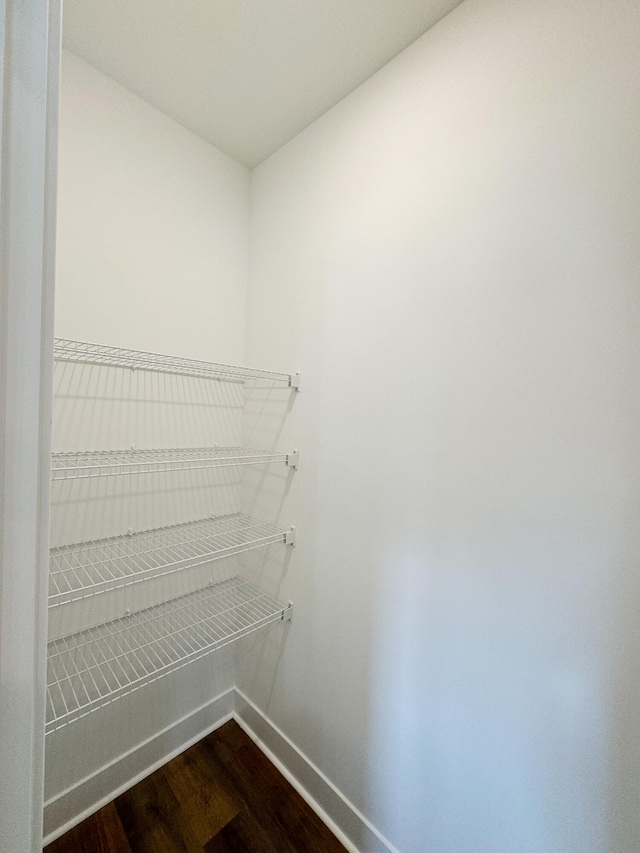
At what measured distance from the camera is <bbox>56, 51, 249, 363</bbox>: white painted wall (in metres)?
1.11

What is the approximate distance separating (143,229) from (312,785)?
218 centimetres

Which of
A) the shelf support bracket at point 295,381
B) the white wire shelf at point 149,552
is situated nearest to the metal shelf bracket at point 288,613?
the white wire shelf at point 149,552

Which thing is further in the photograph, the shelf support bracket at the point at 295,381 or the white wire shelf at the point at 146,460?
the shelf support bracket at the point at 295,381

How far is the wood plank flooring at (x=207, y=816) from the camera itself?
1097mm

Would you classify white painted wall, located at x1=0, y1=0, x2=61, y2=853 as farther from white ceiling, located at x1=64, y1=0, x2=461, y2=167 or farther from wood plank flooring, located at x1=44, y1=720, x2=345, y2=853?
wood plank flooring, located at x1=44, y1=720, x2=345, y2=853

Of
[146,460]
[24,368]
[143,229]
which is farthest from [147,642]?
[143,229]

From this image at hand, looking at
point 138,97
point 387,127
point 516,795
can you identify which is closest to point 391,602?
point 516,795

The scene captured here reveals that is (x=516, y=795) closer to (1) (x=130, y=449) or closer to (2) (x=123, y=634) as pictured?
(2) (x=123, y=634)

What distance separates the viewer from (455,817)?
0.90 meters

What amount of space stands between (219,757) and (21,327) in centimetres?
181

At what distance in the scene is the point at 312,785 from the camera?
1.25m

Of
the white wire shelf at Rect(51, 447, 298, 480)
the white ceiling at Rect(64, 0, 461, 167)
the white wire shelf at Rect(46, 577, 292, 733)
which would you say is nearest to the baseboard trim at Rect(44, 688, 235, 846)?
the white wire shelf at Rect(46, 577, 292, 733)

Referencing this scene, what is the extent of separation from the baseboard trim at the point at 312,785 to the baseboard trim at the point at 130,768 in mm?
131

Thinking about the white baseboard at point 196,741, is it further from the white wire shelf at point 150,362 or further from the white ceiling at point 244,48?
the white ceiling at point 244,48
